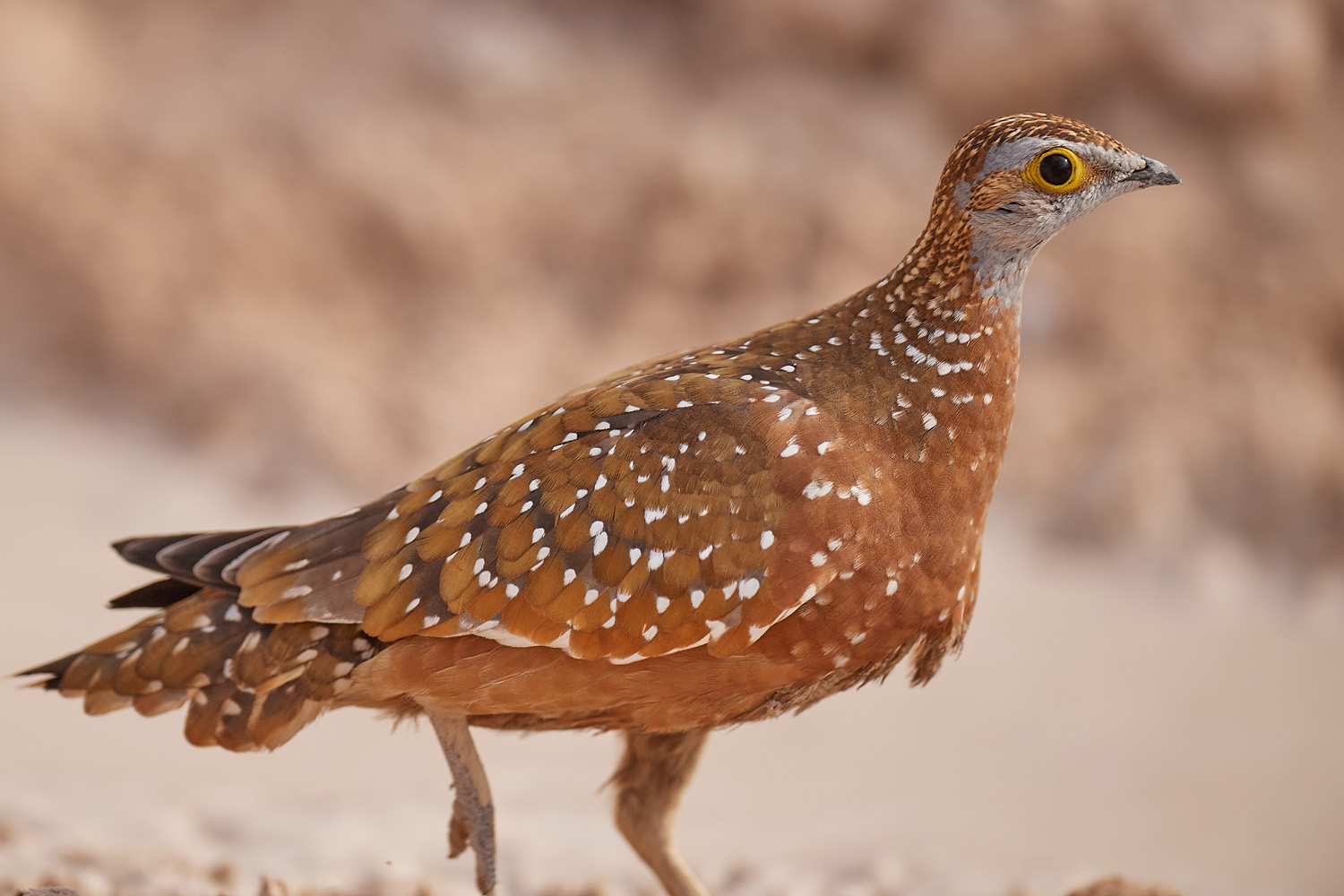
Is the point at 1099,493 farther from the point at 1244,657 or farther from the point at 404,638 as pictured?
the point at 404,638

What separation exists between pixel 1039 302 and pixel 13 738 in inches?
190

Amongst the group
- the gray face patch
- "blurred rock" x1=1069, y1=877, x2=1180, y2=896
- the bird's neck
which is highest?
the gray face patch

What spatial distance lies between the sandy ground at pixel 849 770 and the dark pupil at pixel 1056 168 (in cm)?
220

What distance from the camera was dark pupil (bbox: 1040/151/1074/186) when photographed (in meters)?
2.09

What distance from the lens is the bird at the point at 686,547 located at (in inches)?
79.9

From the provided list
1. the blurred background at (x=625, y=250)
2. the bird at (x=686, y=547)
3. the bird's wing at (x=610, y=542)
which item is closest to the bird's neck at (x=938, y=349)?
the bird at (x=686, y=547)

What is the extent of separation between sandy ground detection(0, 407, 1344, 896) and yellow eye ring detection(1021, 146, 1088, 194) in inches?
86.3

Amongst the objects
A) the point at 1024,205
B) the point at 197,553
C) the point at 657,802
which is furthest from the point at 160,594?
the point at 1024,205

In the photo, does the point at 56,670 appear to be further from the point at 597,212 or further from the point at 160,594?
the point at 597,212

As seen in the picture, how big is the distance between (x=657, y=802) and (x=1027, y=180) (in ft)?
4.69

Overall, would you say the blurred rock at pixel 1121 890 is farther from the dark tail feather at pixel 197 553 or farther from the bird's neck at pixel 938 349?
the dark tail feather at pixel 197 553

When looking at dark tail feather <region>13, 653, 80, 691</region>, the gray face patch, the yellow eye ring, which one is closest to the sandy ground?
dark tail feather <region>13, 653, 80, 691</region>

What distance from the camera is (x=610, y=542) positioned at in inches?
81.0

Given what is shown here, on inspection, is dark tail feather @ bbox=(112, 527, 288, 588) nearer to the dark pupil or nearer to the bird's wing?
the bird's wing
